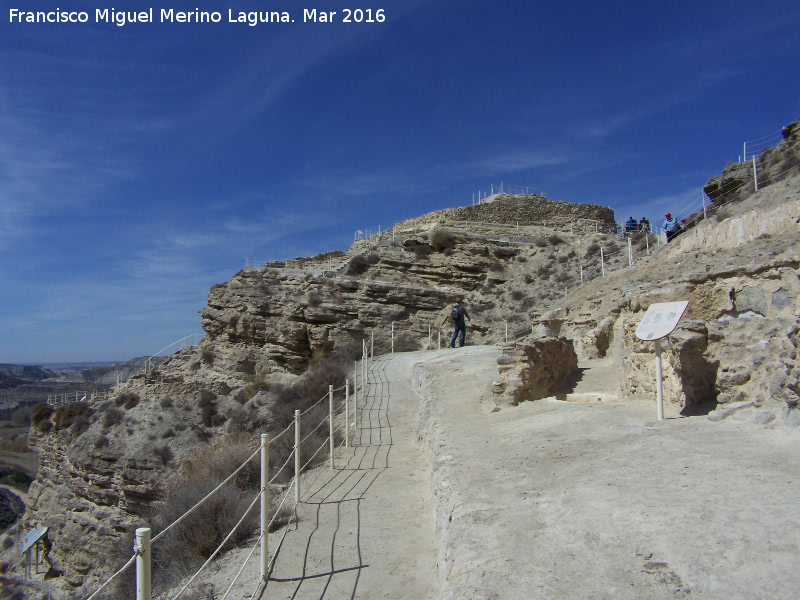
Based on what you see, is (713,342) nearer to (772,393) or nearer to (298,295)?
(772,393)

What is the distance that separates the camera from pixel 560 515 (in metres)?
3.57

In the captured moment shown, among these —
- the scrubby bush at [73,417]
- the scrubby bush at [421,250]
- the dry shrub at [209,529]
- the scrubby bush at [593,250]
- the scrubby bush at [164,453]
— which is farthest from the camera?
the scrubby bush at [593,250]

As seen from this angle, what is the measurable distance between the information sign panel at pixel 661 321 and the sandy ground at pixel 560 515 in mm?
878

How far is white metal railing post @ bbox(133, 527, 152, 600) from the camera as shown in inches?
87.9

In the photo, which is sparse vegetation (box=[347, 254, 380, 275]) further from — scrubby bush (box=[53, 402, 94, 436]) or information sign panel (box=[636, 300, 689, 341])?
information sign panel (box=[636, 300, 689, 341])

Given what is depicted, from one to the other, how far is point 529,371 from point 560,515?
446 centimetres

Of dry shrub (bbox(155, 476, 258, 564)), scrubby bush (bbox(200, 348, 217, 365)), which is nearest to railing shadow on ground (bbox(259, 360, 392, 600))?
dry shrub (bbox(155, 476, 258, 564))

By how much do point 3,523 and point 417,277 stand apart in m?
24.6

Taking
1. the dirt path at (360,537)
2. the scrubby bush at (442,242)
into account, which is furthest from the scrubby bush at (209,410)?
the dirt path at (360,537)

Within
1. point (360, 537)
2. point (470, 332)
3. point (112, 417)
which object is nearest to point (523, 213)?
point (470, 332)

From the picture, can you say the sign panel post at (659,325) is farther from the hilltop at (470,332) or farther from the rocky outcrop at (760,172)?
the rocky outcrop at (760,172)

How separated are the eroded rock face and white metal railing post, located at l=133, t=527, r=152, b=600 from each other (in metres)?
6.10

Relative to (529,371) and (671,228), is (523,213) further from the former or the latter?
(529,371)

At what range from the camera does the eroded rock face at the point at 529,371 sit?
783cm
